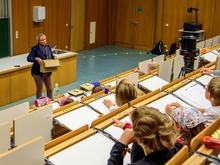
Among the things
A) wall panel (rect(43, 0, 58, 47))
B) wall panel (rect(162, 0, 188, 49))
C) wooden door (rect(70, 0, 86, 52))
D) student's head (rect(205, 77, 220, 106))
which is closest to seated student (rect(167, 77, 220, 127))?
student's head (rect(205, 77, 220, 106))

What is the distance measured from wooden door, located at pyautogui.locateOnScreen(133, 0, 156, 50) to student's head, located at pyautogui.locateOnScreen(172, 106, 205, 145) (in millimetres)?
9674

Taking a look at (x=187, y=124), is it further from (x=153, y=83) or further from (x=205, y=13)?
(x=205, y=13)

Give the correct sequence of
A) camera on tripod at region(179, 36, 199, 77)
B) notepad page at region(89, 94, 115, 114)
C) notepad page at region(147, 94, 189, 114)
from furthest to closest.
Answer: camera on tripod at region(179, 36, 199, 77) → notepad page at region(89, 94, 115, 114) → notepad page at region(147, 94, 189, 114)

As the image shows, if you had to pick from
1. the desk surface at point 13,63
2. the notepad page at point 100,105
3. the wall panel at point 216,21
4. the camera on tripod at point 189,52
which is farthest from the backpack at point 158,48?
the notepad page at point 100,105

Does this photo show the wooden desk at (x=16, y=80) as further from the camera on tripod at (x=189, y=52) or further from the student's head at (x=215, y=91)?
the student's head at (x=215, y=91)

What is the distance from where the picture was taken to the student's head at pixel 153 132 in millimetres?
1944

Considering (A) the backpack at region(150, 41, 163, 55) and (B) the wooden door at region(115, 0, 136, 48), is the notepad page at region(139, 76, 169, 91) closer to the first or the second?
(A) the backpack at region(150, 41, 163, 55)

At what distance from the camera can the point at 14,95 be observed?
6.49 m

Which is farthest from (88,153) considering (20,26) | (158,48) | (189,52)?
(158,48)

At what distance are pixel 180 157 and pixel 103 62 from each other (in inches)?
315

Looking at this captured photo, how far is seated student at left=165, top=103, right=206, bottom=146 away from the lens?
2.34 m

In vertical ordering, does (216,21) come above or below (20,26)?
above

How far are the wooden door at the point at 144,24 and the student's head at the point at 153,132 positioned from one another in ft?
33.1

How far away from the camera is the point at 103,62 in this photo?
9953 millimetres
